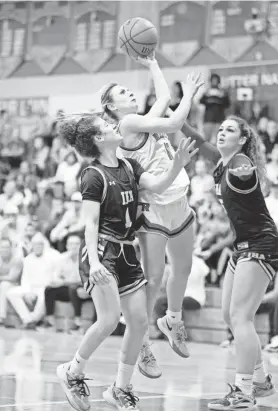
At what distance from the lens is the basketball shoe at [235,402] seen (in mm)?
6070

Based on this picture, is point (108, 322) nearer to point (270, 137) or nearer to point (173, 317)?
point (173, 317)

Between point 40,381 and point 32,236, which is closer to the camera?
point 40,381

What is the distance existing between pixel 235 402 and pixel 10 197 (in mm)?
10649

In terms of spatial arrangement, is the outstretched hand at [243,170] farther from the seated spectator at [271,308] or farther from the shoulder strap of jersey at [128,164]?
the seated spectator at [271,308]

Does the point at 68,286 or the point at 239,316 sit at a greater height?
the point at 239,316

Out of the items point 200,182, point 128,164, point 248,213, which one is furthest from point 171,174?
point 200,182

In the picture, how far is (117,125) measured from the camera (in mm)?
6293

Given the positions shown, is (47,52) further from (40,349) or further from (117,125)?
(117,125)

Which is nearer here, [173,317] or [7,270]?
[173,317]

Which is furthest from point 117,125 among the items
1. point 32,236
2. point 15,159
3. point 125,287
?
point 15,159

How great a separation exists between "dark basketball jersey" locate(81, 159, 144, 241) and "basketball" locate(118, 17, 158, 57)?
1.13 m

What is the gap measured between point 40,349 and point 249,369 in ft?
15.1

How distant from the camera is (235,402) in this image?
608 cm

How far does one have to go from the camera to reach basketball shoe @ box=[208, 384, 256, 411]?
6070 mm
